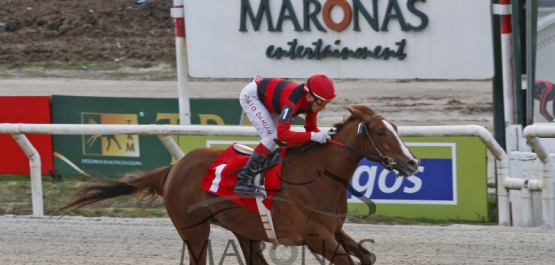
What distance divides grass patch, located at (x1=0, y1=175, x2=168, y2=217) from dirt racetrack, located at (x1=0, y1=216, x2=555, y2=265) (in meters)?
0.43

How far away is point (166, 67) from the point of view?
17.1 meters

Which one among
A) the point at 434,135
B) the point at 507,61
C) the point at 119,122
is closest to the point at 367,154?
the point at 434,135

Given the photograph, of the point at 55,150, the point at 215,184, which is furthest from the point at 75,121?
the point at 215,184

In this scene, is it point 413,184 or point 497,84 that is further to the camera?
point 497,84

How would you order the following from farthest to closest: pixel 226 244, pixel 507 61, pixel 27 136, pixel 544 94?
1. pixel 27 136
2. pixel 544 94
3. pixel 507 61
4. pixel 226 244

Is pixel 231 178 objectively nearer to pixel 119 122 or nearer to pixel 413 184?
pixel 413 184

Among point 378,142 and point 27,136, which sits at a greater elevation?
point 378,142

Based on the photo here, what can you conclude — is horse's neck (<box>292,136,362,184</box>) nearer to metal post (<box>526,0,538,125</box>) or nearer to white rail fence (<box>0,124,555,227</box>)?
white rail fence (<box>0,124,555,227</box>)

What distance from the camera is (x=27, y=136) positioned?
373 inches

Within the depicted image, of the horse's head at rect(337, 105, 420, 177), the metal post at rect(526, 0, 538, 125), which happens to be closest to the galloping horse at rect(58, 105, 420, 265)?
the horse's head at rect(337, 105, 420, 177)

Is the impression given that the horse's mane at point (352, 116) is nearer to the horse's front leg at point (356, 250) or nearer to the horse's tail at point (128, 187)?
the horse's front leg at point (356, 250)

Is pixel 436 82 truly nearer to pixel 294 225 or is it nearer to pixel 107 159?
pixel 107 159

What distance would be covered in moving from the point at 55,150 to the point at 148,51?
8433mm

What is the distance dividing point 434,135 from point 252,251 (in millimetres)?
2306
